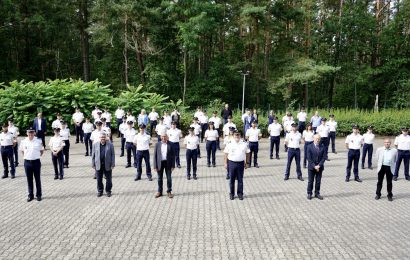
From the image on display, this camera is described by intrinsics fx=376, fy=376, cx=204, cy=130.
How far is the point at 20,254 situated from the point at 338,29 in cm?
3594

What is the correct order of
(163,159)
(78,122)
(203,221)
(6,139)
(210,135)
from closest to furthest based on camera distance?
(203,221), (163,159), (6,139), (210,135), (78,122)

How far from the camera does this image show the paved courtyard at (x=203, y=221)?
682cm

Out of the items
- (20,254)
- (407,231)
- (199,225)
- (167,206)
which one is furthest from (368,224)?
(20,254)

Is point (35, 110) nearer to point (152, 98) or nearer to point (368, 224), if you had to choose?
point (152, 98)

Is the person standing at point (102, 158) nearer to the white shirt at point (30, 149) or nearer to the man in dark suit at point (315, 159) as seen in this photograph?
the white shirt at point (30, 149)

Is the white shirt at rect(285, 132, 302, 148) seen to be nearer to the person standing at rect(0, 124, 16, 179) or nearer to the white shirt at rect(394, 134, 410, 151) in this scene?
the white shirt at rect(394, 134, 410, 151)

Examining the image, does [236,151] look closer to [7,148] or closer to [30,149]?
[30,149]

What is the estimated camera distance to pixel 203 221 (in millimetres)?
8305

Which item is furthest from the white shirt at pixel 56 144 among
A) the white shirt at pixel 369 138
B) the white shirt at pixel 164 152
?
the white shirt at pixel 369 138

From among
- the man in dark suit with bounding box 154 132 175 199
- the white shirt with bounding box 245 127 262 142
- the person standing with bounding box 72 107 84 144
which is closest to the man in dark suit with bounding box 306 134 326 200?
the man in dark suit with bounding box 154 132 175 199

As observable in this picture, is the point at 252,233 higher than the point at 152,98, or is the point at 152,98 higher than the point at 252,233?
the point at 152,98

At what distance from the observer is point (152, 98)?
2406cm

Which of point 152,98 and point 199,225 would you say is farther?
point 152,98

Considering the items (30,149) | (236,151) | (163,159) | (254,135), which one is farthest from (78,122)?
(236,151)
